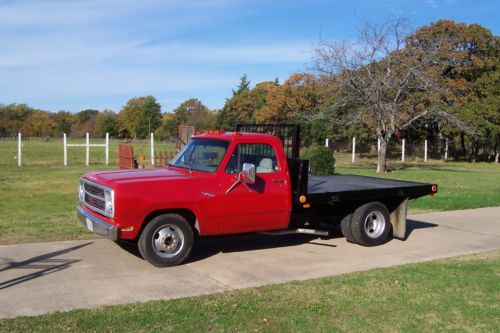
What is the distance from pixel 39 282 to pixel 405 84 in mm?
22530

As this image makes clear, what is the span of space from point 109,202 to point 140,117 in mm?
110524

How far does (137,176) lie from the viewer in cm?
720

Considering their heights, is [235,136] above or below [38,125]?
below

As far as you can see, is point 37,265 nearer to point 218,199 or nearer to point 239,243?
point 218,199

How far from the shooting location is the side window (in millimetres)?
7508

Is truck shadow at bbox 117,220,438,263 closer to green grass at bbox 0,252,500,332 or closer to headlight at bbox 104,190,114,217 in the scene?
headlight at bbox 104,190,114,217

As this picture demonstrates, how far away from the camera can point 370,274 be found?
6910 mm

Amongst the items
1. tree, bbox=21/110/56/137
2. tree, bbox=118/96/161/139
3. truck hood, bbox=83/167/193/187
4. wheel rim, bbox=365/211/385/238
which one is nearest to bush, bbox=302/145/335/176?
wheel rim, bbox=365/211/385/238

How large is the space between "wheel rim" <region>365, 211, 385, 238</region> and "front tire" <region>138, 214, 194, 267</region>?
10.9 ft

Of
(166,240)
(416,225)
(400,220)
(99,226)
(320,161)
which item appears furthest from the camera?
(320,161)

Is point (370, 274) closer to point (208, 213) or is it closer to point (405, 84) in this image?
point (208, 213)

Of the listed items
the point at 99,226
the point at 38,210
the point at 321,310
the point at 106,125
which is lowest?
the point at 321,310

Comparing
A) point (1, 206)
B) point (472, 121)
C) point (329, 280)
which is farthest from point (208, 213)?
point (472, 121)

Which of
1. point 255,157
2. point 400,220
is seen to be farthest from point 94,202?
point 400,220
